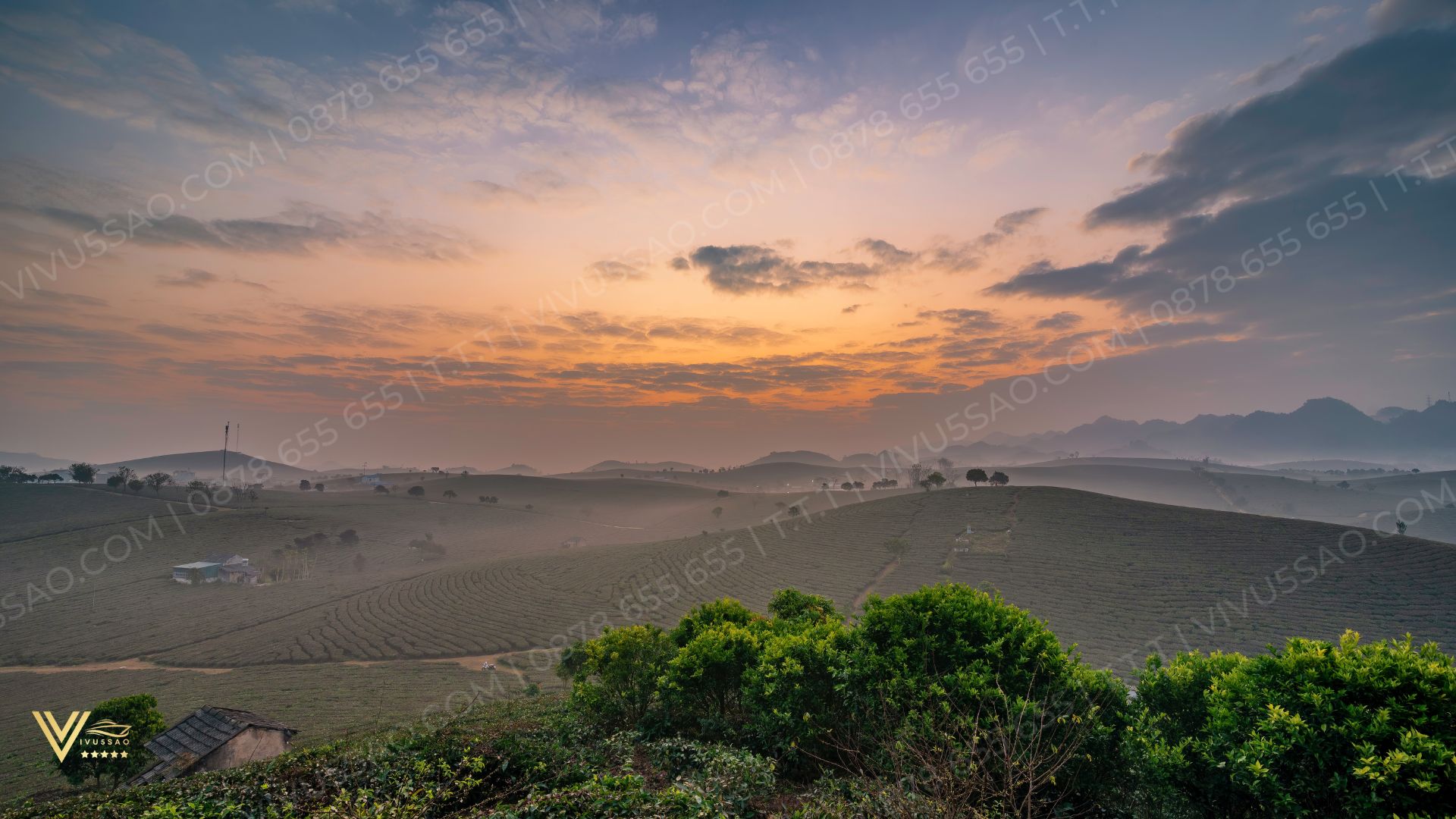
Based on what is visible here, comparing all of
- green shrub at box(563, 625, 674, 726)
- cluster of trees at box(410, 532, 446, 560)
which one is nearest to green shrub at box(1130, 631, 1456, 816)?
green shrub at box(563, 625, 674, 726)

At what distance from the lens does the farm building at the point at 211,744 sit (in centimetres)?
1914

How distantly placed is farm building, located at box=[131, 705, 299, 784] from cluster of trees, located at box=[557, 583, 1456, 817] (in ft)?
48.2

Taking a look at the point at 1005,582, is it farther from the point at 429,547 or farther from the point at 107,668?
the point at 429,547

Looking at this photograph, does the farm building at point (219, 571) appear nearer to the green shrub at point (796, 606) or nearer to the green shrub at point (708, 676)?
the green shrub at point (796, 606)

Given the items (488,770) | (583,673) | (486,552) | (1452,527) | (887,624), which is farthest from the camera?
(1452,527)

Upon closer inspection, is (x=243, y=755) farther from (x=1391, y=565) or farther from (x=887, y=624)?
Answer: (x=1391, y=565)

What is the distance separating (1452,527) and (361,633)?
655ft

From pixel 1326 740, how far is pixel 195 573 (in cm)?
10474

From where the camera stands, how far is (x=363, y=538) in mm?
106562

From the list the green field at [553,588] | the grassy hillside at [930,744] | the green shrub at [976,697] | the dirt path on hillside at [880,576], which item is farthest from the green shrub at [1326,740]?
the dirt path on hillside at [880,576]

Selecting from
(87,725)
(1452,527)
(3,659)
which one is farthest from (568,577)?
(1452,527)

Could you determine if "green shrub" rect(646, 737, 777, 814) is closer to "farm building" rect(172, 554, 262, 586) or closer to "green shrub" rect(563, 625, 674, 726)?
"green shrub" rect(563, 625, 674, 726)

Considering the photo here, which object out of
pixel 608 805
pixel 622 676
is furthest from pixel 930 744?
pixel 622 676

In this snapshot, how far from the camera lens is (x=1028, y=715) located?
942cm
